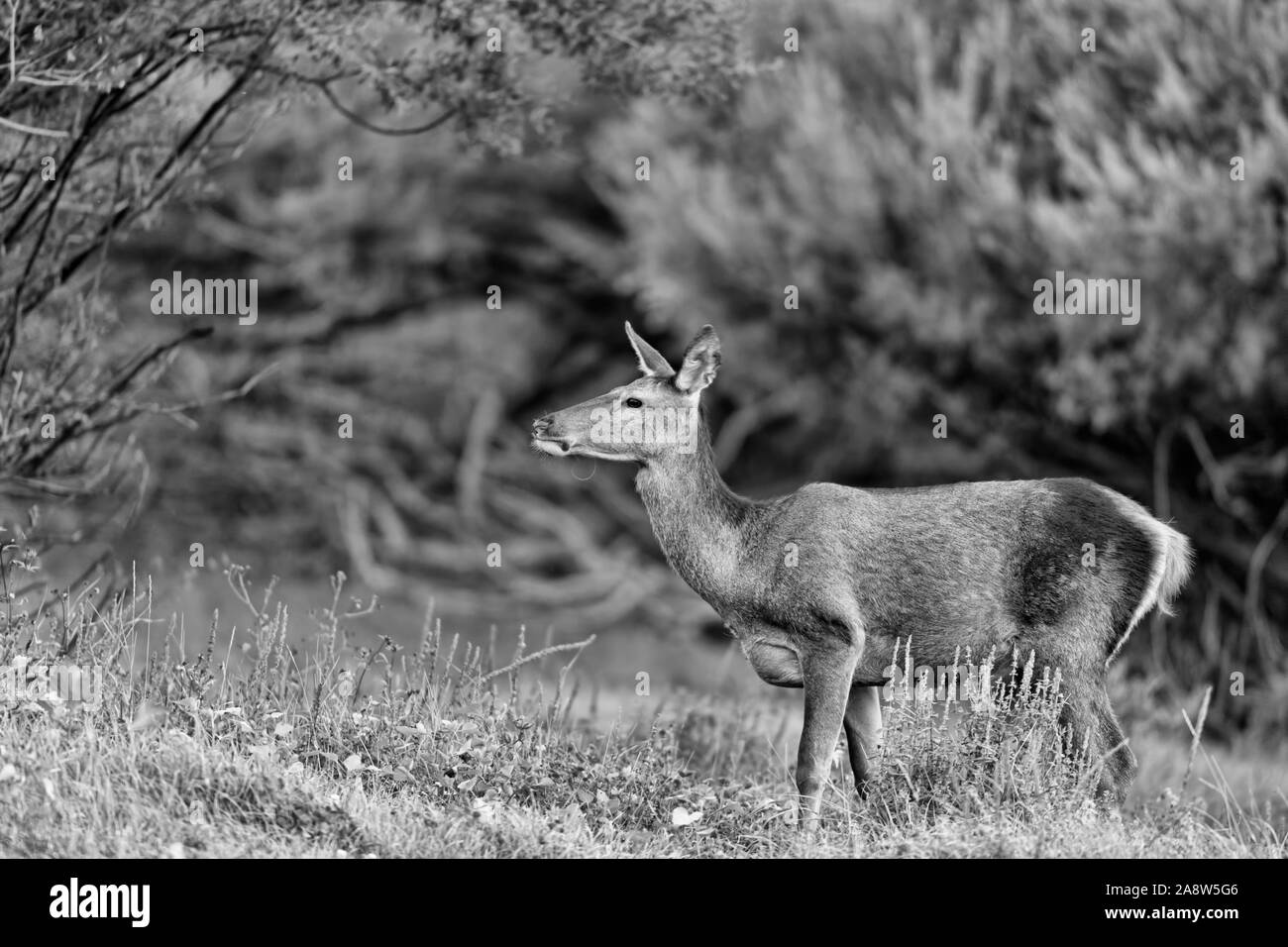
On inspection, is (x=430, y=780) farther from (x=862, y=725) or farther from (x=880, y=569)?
(x=880, y=569)

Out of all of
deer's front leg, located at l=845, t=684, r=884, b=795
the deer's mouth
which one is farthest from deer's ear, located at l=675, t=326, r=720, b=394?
deer's front leg, located at l=845, t=684, r=884, b=795

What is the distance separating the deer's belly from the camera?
8359 millimetres

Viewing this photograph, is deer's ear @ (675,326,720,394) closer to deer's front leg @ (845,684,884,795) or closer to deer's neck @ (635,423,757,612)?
deer's neck @ (635,423,757,612)

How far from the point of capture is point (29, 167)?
9625 mm

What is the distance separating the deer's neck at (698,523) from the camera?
8438 millimetres

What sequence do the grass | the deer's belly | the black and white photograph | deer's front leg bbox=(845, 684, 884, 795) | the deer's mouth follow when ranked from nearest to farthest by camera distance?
the grass < the black and white photograph < the deer's mouth < the deer's belly < deer's front leg bbox=(845, 684, 884, 795)

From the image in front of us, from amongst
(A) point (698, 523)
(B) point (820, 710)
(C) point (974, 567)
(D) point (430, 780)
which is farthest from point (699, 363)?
(D) point (430, 780)

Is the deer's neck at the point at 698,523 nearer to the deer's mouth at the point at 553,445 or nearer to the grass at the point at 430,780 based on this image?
the deer's mouth at the point at 553,445

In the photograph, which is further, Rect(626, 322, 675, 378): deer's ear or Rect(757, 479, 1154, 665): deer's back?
Rect(626, 322, 675, 378): deer's ear

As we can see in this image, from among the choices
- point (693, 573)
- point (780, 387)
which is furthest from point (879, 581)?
point (780, 387)

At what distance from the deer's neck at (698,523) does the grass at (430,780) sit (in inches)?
29.2

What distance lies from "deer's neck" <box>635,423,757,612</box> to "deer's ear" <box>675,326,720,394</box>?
33cm

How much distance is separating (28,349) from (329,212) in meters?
14.0

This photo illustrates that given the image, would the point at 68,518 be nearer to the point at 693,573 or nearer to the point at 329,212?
Result: the point at 329,212
